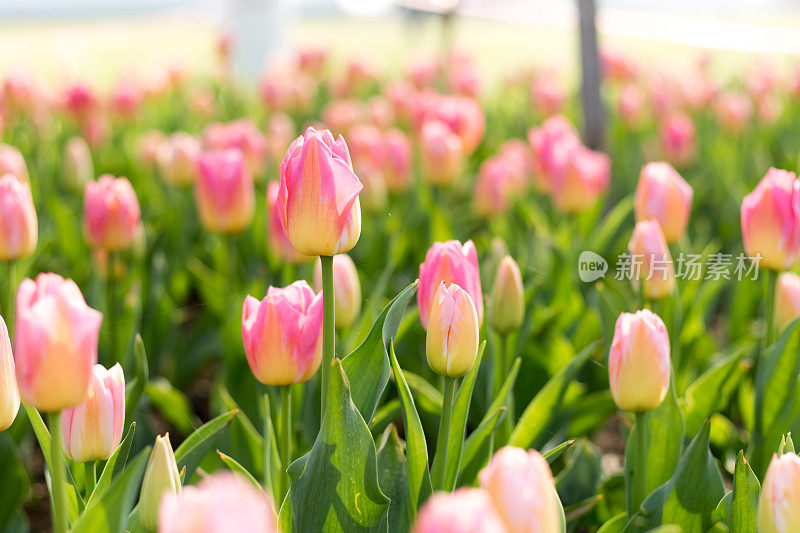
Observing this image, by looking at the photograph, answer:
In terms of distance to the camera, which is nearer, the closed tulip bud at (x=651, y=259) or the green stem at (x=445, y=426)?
the green stem at (x=445, y=426)

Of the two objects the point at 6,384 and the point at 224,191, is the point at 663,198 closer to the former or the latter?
the point at 224,191

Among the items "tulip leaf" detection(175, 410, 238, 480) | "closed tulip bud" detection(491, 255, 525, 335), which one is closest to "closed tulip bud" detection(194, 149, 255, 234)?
"closed tulip bud" detection(491, 255, 525, 335)

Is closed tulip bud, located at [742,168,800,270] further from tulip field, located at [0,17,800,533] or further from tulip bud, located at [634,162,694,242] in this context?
tulip bud, located at [634,162,694,242]

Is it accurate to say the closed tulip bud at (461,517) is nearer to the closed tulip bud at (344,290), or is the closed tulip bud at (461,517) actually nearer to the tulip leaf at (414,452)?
the tulip leaf at (414,452)

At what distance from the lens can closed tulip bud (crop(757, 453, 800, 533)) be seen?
0.83m

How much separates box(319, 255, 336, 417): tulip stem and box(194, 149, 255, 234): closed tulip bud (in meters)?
0.98

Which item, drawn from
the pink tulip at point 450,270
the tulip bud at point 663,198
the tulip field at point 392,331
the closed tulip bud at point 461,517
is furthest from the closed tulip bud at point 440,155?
the closed tulip bud at point 461,517

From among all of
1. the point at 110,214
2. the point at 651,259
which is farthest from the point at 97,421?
the point at 110,214

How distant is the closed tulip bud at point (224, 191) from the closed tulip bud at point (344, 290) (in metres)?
0.62

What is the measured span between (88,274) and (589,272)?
1.25m

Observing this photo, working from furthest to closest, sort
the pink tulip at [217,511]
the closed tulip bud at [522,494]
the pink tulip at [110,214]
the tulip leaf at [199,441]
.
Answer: the pink tulip at [110,214]
the tulip leaf at [199,441]
the closed tulip bud at [522,494]
the pink tulip at [217,511]

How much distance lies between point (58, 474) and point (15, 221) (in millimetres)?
758

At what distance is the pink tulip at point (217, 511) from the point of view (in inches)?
Result: 19.1

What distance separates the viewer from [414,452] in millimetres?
1048
